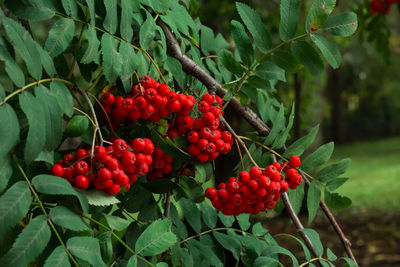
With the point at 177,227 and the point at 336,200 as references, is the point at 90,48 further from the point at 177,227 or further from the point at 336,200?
A: the point at 336,200

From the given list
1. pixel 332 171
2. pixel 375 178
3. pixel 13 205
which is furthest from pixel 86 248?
pixel 375 178

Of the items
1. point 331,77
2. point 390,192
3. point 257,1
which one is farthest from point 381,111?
point 257,1

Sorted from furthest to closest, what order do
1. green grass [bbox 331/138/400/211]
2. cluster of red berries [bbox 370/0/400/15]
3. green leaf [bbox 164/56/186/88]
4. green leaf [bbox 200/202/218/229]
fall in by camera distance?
green grass [bbox 331/138/400/211] → cluster of red berries [bbox 370/0/400/15] → green leaf [bbox 200/202/218/229] → green leaf [bbox 164/56/186/88]

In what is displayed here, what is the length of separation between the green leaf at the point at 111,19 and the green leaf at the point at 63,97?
0.19 m

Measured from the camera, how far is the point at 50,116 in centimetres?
86

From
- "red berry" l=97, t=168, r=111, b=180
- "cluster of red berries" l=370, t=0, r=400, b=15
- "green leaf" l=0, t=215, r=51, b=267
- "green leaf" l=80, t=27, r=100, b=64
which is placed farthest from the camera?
"cluster of red berries" l=370, t=0, r=400, b=15

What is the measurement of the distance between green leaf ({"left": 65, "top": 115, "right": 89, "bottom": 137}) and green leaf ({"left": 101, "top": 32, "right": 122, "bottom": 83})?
10 cm

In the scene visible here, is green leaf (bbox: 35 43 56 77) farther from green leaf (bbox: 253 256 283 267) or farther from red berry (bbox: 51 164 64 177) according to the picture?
green leaf (bbox: 253 256 283 267)

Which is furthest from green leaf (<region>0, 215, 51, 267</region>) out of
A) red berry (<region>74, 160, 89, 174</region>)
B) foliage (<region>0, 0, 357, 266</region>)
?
red berry (<region>74, 160, 89, 174</region>)

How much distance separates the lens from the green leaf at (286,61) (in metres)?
1.08

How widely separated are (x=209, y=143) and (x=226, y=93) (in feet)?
0.53

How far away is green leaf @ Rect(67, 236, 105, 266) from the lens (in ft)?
2.76

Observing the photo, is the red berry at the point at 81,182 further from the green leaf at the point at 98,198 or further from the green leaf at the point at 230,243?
the green leaf at the point at 230,243

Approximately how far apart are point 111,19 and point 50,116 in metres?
0.28
